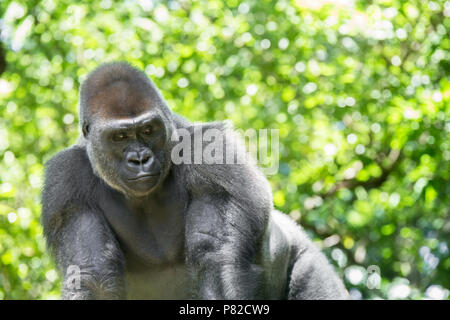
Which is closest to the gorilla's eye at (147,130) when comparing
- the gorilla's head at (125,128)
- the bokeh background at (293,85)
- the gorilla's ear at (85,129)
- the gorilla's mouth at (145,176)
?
the gorilla's head at (125,128)

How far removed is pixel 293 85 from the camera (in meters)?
6.45

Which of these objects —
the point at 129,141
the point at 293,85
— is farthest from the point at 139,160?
the point at 293,85

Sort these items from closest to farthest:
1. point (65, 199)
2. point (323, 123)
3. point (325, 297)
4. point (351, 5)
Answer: point (65, 199)
point (325, 297)
point (351, 5)
point (323, 123)

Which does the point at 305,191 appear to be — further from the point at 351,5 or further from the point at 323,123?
the point at 351,5

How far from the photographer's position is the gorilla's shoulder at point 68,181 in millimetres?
3857

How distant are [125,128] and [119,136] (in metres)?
0.08

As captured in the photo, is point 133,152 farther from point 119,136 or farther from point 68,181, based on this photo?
point 68,181

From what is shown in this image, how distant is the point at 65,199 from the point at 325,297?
1.68 m

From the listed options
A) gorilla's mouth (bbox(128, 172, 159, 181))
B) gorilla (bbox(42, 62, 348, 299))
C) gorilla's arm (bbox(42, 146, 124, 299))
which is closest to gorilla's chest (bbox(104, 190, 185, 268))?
gorilla (bbox(42, 62, 348, 299))

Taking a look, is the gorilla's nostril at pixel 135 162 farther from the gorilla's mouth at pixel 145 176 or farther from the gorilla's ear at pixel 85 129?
the gorilla's ear at pixel 85 129

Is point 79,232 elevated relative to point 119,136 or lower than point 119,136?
lower
